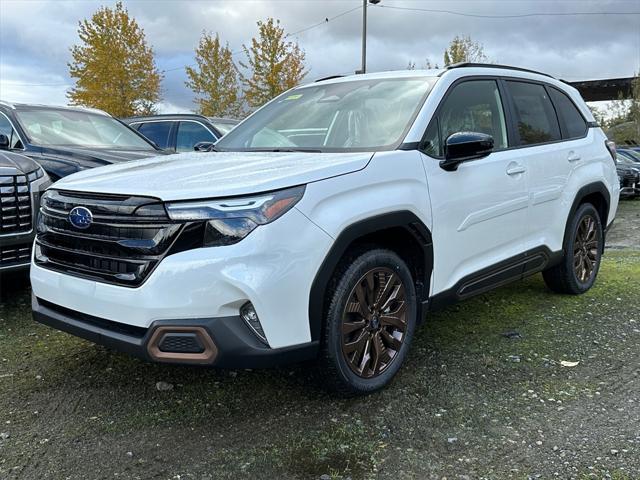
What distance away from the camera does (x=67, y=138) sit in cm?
595

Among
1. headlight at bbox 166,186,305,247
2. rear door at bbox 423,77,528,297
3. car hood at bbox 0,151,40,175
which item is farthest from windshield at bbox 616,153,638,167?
headlight at bbox 166,186,305,247

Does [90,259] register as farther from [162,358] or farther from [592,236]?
[592,236]

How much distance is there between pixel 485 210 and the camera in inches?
140

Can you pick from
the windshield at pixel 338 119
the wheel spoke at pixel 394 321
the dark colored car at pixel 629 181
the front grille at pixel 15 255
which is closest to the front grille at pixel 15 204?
the front grille at pixel 15 255

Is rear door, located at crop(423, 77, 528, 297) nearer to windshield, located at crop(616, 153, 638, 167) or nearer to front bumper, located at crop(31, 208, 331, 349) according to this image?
front bumper, located at crop(31, 208, 331, 349)

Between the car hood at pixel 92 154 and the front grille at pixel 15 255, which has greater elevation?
the car hood at pixel 92 154

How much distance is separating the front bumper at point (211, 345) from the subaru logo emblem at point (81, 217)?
482 mm

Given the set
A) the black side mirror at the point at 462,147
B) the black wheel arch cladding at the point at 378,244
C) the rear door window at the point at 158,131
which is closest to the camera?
the black wheel arch cladding at the point at 378,244

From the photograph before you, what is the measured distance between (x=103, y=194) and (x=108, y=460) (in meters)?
1.20

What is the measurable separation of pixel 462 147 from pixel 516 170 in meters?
0.80

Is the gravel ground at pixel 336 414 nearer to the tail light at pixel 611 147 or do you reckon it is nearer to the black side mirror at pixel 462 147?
the black side mirror at pixel 462 147

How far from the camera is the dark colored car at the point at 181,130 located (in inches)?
356

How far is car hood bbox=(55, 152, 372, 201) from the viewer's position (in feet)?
8.24

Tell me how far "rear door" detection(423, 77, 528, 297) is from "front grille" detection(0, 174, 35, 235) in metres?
2.98
